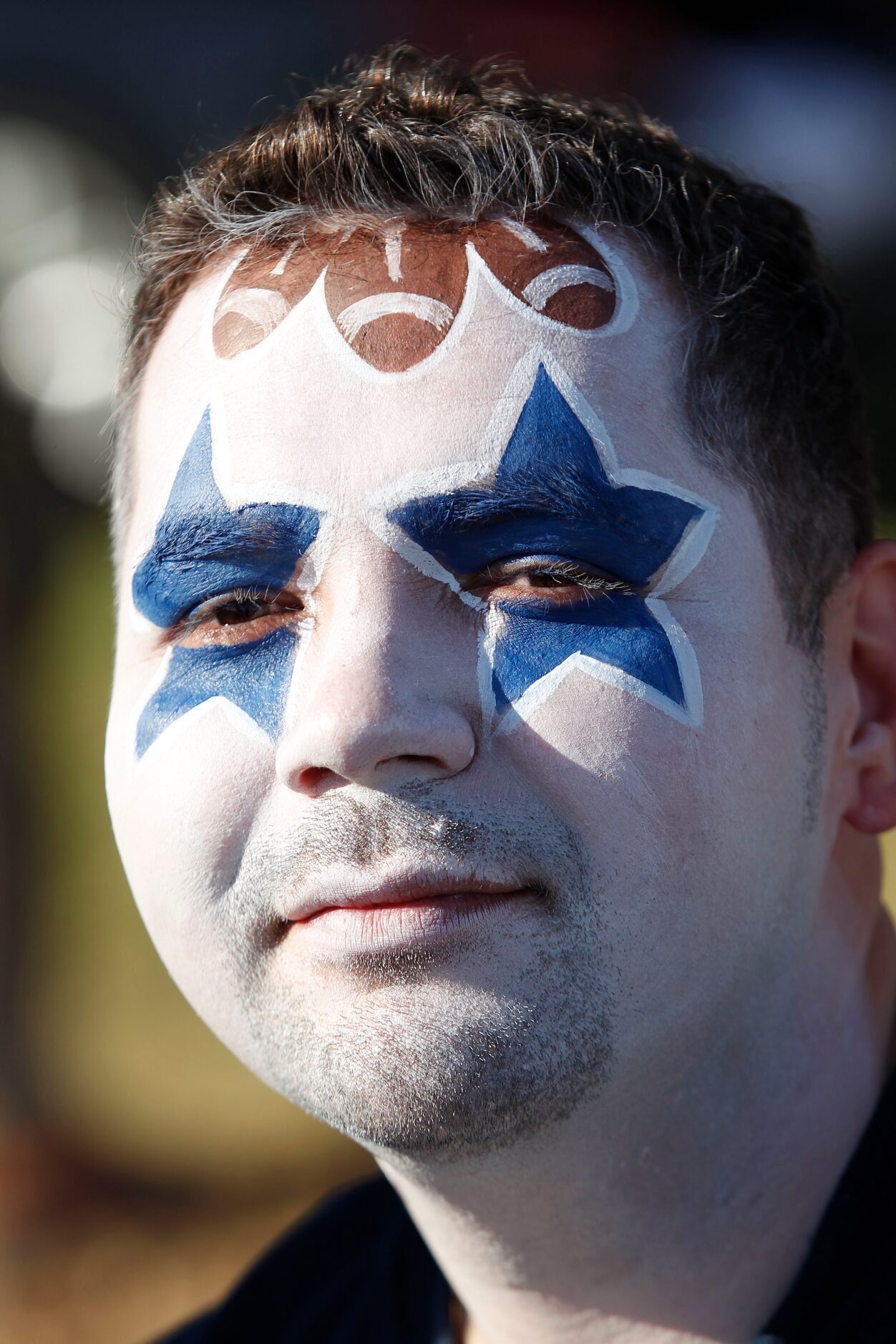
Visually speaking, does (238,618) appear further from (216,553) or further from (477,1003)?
(477,1003)

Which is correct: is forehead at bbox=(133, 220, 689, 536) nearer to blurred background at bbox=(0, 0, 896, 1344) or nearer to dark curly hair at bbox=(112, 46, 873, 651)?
dark curly hair at bbox=(112, 46, 873, 651)

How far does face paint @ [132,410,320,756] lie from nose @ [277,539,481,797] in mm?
68

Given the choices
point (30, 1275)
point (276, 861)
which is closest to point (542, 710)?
point (276, 861)

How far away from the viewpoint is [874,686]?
221cm

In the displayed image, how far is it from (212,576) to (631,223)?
938 mm

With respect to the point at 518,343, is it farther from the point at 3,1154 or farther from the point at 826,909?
the point at 3,1154

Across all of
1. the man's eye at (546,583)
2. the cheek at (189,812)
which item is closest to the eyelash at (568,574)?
the man's eye at (546,583)

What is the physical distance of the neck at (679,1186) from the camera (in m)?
1.93

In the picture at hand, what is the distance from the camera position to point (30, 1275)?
18.2ft

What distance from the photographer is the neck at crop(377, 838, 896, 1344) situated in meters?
1.93

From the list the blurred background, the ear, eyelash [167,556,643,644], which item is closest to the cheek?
eyelash [167,556,643,644]

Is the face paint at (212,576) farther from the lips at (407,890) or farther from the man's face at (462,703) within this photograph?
the lips at (407,890)

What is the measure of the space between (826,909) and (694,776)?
1.63 feet

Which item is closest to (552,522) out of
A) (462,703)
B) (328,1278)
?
(462,703)
